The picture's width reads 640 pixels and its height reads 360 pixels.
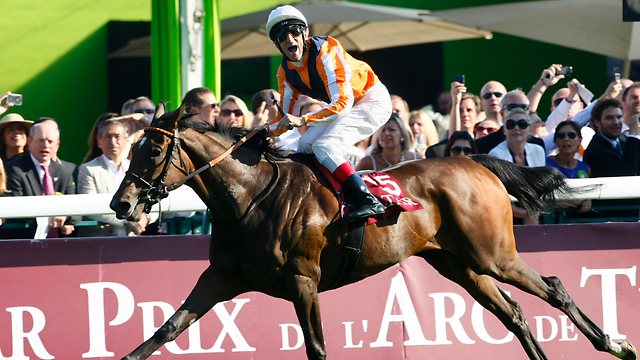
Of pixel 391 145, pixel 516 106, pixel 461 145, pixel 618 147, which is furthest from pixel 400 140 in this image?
pixel 618 147

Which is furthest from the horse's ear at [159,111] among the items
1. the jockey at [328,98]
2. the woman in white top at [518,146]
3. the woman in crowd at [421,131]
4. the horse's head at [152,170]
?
the woman in crowd at [421,131]

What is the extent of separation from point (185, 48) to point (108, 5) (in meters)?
4.85

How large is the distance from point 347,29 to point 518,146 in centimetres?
490

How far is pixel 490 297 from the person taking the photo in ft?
22.3

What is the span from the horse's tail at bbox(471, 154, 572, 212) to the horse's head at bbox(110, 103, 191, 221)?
1.92 metres

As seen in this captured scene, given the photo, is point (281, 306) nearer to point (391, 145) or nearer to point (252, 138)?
point (252, 138)

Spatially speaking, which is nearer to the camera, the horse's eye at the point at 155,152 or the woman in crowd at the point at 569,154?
the horse's eye at the point at 155,152

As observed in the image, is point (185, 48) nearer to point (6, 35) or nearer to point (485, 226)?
point (485, 226)

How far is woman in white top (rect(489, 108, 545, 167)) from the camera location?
8305 millimetres

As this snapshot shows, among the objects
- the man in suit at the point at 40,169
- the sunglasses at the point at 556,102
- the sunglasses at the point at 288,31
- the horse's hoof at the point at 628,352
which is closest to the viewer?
the sunglasses at the point at 288,31

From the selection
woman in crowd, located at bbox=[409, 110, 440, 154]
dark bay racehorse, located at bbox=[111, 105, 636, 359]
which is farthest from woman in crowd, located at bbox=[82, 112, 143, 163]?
woman in crowd, located at bbox=[409, 110, 440, 154]

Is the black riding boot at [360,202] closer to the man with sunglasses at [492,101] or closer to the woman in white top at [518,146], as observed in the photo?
the woman in white top at [518,146]

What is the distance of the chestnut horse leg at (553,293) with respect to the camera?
6703 mm

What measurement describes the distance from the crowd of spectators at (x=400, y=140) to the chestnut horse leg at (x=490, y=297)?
38.0 inches
